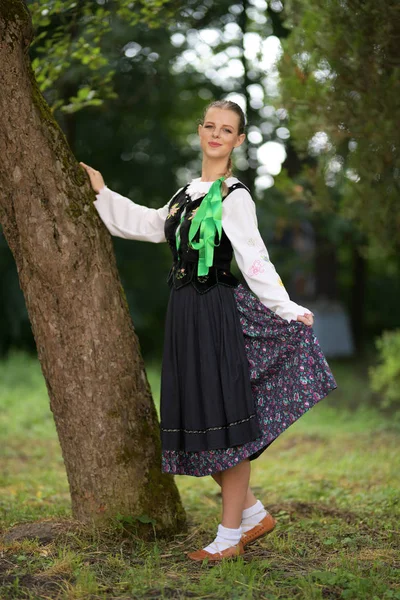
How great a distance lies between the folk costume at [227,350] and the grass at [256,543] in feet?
1.49

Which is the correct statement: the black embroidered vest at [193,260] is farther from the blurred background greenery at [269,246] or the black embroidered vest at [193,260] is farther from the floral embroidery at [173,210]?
the blurred background greenery at [269,246]

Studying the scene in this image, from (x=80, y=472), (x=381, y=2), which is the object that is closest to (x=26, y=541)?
(x=80, y=472)

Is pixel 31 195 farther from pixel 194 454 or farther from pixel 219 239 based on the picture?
pixel 194 454

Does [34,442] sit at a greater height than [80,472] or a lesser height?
lesser

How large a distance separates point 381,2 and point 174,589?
11.3 feet

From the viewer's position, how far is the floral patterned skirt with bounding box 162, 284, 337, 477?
10.5ft

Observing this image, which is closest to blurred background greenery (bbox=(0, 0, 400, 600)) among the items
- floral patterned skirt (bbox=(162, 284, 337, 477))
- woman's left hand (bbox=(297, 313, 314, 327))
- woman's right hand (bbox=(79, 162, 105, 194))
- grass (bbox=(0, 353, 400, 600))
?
grass (bbox=(0, 353, 400, 600))

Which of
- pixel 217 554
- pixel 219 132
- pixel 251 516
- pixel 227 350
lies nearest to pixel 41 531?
pixel 217 554

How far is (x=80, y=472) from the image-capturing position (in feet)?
11.2

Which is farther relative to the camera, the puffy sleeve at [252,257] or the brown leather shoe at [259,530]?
the brown leather shoe at [259,530]

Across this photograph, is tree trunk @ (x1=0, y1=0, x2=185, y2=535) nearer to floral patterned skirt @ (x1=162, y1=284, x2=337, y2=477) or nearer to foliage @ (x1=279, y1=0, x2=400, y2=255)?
floral patterned skirt @ (x1=162, y1=284, x2=337, y2=477)

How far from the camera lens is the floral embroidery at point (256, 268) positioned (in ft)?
10.4

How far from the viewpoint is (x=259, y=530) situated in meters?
3.47

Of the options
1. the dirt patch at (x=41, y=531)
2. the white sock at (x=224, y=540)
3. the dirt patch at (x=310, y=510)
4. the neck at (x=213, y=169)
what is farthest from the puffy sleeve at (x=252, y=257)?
the dirt patch at (x=310, y=510)
